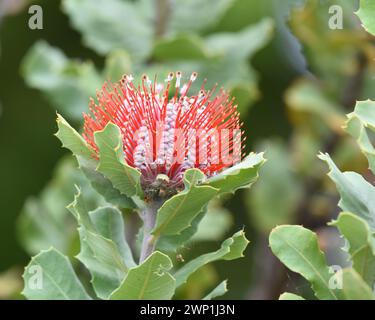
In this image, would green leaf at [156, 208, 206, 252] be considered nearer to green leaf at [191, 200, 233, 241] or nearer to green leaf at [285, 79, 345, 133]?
green leaf at [191, 200, 233, 241]

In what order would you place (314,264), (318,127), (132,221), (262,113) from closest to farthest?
(314,264), (132,221), (318,127), (262,113)

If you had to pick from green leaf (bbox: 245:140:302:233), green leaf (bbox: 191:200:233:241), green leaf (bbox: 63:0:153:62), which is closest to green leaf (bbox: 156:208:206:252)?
green leaf (bbox: 191:200:233:241)

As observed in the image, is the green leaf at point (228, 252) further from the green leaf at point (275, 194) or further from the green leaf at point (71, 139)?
the green leaf at point (275, 194)

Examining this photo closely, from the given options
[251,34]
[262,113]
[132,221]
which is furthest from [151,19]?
[262,113]

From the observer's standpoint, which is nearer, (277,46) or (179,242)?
(179,242)

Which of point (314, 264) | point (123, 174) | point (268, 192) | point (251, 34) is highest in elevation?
point (251, 34)

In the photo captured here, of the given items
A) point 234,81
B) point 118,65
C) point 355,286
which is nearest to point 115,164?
point 355,286
